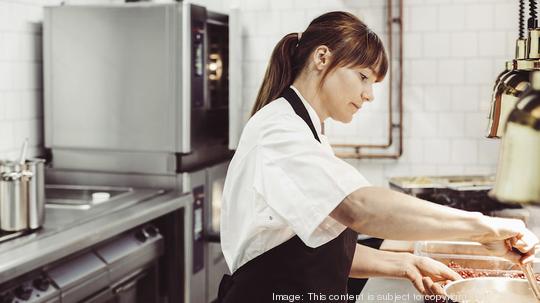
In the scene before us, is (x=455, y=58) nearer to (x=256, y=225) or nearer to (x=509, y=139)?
(x=256, y=225)

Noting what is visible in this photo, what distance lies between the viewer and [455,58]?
457cm

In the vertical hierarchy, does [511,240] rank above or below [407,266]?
above

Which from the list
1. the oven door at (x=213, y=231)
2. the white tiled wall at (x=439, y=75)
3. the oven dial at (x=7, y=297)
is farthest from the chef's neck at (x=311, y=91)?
the white tiled wall at (x=439, y=75)

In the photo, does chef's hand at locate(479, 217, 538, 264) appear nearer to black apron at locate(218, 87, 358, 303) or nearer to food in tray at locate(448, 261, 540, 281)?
food in tray at locate(448, 261, 540, 281)

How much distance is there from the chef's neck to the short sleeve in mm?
293

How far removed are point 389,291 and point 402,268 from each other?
0.08 m

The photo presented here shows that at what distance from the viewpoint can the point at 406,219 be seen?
1626 mm

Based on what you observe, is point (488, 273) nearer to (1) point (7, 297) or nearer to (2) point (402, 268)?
(2) point (402, 268)

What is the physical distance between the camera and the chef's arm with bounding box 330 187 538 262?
5.34ft

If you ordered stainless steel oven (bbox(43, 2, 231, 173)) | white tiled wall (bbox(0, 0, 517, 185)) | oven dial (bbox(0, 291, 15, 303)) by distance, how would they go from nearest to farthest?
oven dial (bbox(0, 291, 15, 303)) < stainless steel oven (bbox(43, 2, 231, 173)) < white tiled wall (bbox(0, 0, 517, 185))

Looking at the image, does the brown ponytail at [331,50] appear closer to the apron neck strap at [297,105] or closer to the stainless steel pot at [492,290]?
the apron neck strap at [297,105]

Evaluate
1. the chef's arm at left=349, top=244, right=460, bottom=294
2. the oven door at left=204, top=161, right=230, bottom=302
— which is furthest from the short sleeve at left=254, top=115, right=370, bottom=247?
the oven door at left=204, top=161, right=230, bottom=302

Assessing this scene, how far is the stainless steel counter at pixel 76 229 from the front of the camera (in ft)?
8.20

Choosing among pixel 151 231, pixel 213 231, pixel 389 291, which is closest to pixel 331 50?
pixel 389 291
